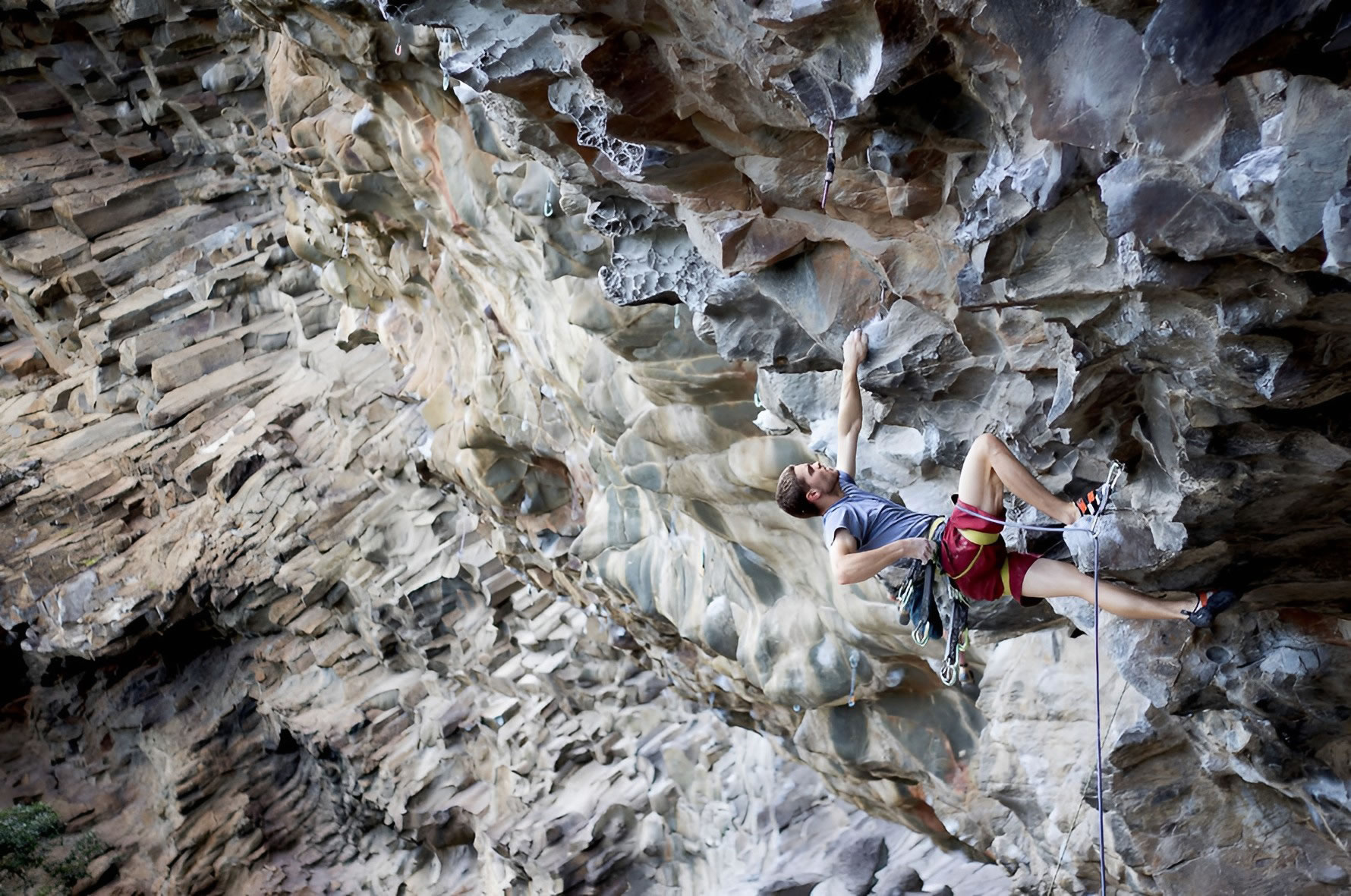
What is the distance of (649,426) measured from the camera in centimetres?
847

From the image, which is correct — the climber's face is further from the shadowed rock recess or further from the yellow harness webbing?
the yellow harness webbing

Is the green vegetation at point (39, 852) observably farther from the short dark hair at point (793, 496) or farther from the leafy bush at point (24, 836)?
the short dark hair at point (793, 496)

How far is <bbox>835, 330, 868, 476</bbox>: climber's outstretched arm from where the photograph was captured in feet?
16.1

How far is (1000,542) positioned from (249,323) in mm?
17016

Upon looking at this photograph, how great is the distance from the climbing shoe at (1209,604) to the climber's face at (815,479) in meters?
1.58

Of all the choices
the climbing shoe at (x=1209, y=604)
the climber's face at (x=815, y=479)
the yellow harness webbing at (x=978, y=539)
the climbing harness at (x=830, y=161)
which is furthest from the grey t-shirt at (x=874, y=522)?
the climbing harness at (x=830, y=161)

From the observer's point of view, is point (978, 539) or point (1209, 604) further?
point (978, 539)

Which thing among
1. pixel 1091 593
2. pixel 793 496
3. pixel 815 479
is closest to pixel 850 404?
pixel 815 479

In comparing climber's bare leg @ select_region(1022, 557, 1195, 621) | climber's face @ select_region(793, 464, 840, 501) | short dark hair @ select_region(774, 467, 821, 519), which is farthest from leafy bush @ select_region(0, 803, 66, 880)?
climber's bare leg @ select_region(1022, 557, 1195, 621)

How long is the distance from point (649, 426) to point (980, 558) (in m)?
4.10

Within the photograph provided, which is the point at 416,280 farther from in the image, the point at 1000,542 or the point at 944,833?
the point at 1000,542

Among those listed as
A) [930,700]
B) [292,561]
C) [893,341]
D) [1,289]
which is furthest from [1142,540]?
[1,289]

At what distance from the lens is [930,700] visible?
8.04m

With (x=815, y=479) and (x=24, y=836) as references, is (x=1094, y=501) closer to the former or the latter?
(x=815, y=479)
